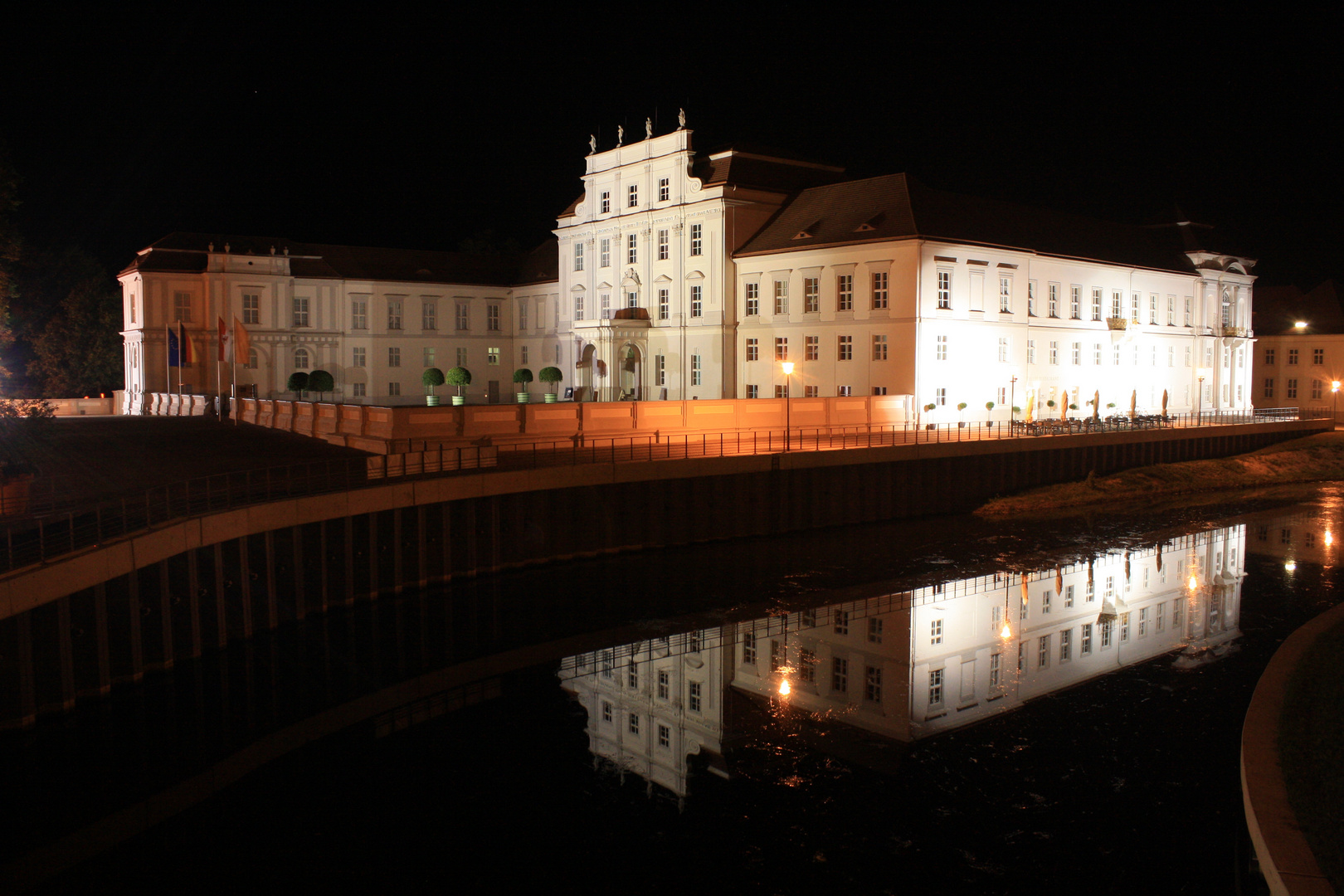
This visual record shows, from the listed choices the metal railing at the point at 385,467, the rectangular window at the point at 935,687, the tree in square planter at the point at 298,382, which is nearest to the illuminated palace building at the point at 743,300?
the metal railing at the point at 385,467

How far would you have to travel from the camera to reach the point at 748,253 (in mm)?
56906

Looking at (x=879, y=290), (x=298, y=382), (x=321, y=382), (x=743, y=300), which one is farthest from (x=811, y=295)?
(x=298, y=382)

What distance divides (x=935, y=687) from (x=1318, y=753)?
8.39 meters

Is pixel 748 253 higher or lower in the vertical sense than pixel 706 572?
higher

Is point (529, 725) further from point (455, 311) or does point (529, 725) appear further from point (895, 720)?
point (455, 311)

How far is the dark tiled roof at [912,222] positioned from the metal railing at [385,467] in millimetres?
9387

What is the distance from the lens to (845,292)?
53.3 meters

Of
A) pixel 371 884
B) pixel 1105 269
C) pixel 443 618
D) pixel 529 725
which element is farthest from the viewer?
pixel 1105 269

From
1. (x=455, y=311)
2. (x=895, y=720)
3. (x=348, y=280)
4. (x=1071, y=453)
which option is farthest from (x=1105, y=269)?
(x=895, y=720)

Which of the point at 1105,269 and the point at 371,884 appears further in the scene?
the point at 1105,269

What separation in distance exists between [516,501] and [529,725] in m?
11.5

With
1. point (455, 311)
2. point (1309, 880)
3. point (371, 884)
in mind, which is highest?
point (455, 311)

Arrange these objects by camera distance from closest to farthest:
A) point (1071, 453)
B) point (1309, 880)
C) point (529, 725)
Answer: point (1309, 880) → point (529, 725) → point (1071, 453)

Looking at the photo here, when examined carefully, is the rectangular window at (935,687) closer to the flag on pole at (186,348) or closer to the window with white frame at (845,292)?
the window with white frame at (845,292)
